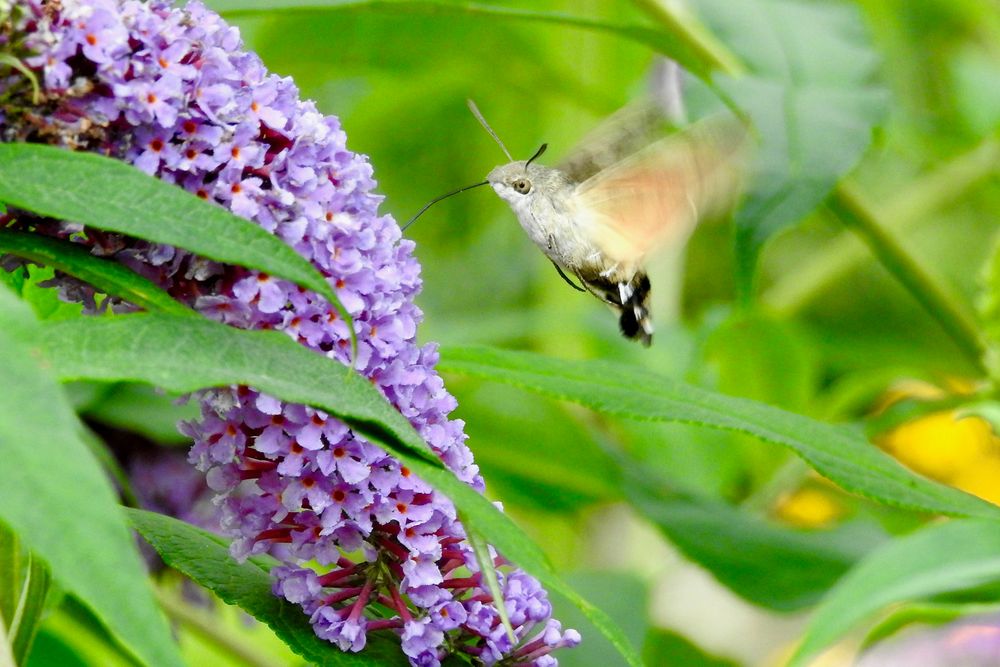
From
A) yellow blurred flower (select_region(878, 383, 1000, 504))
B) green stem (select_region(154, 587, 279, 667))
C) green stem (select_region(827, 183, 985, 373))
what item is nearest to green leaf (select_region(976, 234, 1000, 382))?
green stem (select_region(827, 183, 985, 373))

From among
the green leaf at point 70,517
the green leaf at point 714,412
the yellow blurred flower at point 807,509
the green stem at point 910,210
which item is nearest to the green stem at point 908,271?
the green stem at point 910,210

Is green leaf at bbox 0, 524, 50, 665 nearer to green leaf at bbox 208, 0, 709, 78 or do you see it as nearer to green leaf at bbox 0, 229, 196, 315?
green leaf at bbox 0, 229, 196, 315

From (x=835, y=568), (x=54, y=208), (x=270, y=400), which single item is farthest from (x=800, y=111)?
(x=54, y=208)

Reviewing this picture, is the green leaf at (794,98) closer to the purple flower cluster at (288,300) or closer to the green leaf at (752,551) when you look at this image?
the green leaf at (752,551)

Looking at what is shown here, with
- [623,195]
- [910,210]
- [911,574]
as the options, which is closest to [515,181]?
[623,195]

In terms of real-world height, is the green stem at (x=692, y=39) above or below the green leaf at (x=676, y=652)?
above

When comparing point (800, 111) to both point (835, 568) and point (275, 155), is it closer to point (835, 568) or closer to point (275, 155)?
point (835, 568)

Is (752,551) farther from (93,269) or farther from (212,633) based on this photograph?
(93,269)
